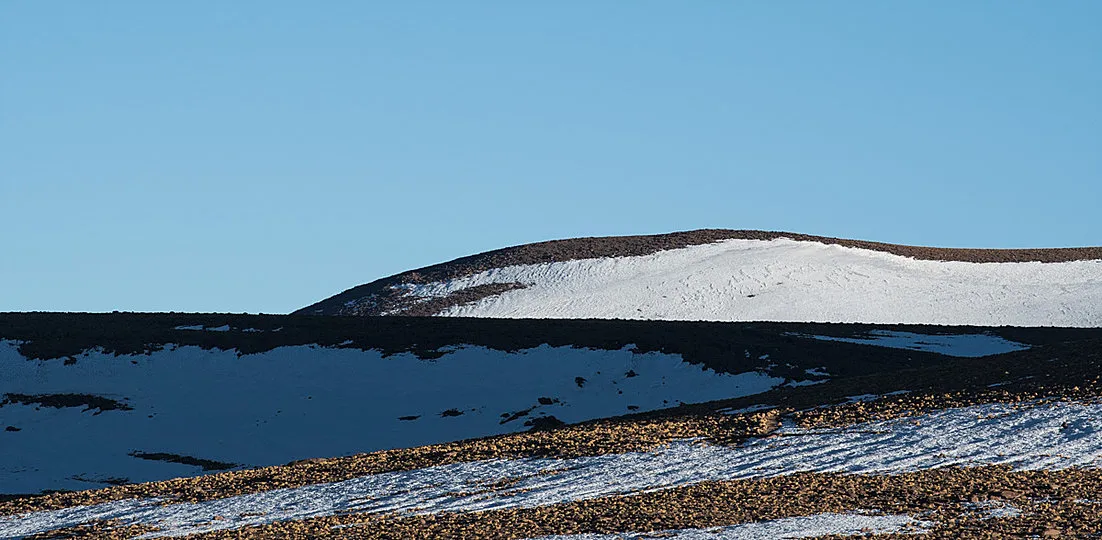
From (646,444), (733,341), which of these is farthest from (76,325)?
(646,444)

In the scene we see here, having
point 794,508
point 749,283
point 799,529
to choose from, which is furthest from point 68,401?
point 749,283

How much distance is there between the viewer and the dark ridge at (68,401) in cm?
3434

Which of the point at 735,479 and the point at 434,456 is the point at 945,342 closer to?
the point at 434,456

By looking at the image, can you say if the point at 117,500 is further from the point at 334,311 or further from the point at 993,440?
the point at 334,311

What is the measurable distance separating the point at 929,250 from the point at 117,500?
244 feet


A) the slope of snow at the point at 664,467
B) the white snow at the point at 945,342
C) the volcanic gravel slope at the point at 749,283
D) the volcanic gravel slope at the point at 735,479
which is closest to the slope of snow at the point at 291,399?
the volcanic gravel slope at the point at 735,479

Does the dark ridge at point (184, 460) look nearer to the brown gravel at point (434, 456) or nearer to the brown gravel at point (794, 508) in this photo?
the brown gravel at point (434, 456)

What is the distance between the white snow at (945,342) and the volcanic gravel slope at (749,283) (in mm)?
21774

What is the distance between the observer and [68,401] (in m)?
34.8

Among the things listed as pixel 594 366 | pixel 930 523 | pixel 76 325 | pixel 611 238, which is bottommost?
pixel 930 523

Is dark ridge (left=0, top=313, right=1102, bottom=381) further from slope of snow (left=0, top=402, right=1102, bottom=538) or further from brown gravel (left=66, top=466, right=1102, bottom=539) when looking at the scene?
brown gravel (left=66, top=466, right=1102, bottom=539)

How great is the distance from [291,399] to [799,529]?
22242 millimetres

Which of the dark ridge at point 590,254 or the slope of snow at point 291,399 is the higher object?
the dark ridge at point 590,254

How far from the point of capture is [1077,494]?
15961mm
